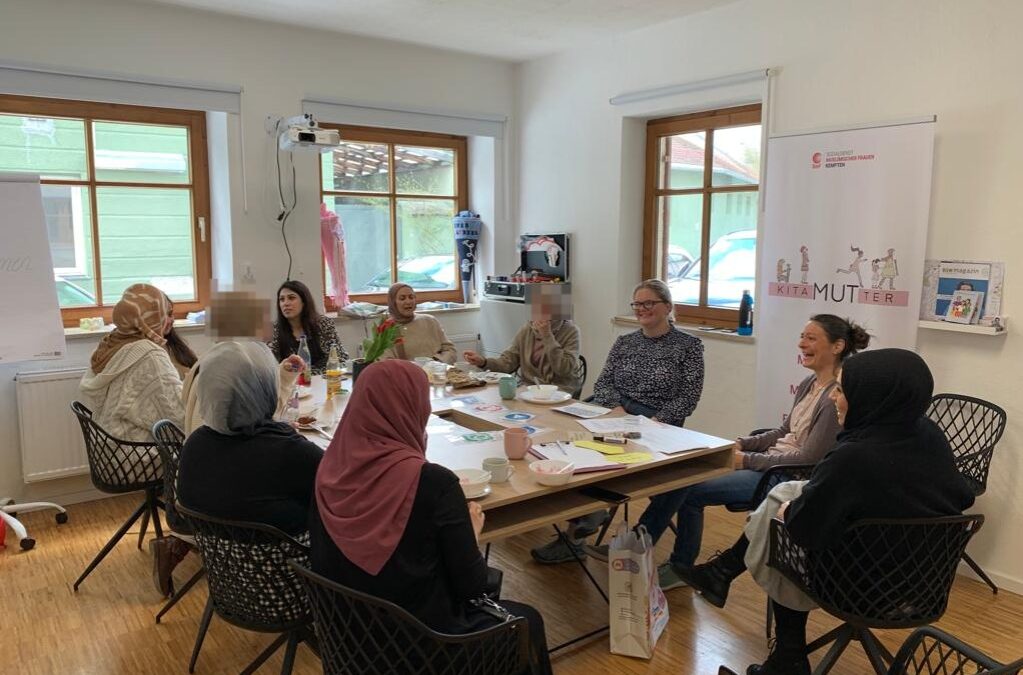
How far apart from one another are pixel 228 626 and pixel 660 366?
79.2 inches

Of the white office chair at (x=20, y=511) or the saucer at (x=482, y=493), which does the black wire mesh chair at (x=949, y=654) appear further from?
the white office chair at (x=20, y=511)

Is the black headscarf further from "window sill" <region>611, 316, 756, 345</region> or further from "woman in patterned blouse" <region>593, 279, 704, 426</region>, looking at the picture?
"window sill" <region>611, 316, 756, 345</region>

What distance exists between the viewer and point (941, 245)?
10.6 feet

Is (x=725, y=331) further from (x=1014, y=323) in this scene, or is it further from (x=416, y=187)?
(x=416, y=187)

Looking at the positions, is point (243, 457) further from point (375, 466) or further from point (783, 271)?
point (783, 271)

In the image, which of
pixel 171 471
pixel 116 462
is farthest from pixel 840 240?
pixel 116 462

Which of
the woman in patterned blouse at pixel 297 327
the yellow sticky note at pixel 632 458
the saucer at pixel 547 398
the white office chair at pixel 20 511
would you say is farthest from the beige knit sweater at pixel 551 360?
the white office chair at pixel 20 511

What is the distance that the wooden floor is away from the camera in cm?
253

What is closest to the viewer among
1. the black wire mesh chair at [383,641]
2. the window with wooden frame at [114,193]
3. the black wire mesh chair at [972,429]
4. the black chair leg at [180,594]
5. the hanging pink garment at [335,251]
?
the black wire mesh chair at [383,641]

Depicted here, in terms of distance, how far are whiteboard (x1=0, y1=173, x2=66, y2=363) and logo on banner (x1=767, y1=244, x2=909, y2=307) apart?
3649mm

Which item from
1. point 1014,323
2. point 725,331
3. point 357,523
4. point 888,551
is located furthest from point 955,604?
point 357,523

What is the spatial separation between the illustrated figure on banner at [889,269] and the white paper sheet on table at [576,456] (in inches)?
67.5

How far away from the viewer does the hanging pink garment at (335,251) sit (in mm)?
4953

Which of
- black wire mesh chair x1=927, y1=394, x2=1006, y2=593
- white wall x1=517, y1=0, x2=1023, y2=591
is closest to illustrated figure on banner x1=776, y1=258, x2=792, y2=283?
white wall x1=517, y1=0, x2=1023, y2=591
